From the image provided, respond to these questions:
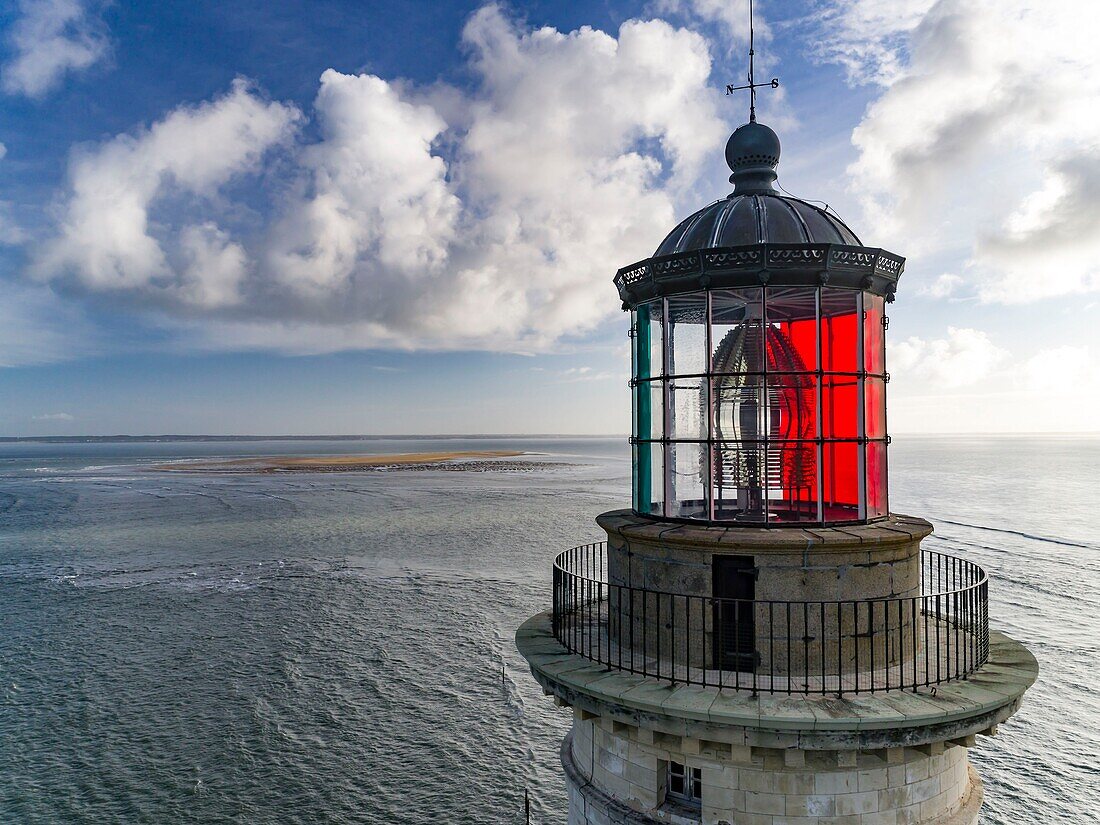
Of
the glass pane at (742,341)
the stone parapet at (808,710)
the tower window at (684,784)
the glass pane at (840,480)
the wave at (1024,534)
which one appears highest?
the glass pane at (742,341)

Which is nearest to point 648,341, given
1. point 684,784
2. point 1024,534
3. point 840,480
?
point 840,480

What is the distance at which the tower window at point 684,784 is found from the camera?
→ 607 cm

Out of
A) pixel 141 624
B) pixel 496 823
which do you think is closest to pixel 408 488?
pixel 141 624

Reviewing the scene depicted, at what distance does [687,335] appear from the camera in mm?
7461

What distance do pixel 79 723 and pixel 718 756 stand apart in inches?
656

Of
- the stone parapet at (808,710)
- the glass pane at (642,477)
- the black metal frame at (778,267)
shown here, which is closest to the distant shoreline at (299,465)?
the glass pane at (642,477)

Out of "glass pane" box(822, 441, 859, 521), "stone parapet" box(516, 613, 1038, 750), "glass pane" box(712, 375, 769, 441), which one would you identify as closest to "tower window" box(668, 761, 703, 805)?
"stone parapet" box(516, 613, 1038, 750)

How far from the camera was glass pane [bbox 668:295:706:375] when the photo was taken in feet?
23.6

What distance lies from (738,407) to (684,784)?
3517 mm

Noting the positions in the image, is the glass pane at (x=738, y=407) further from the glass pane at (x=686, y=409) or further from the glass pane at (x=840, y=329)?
the glass pane at (x=840, y=329)

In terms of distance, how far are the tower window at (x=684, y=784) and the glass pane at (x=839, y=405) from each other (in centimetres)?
350

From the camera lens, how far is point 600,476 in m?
88.7

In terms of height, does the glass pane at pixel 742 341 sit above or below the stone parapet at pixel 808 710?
above

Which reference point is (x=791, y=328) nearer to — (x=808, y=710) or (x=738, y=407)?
(x=738, y=407)
